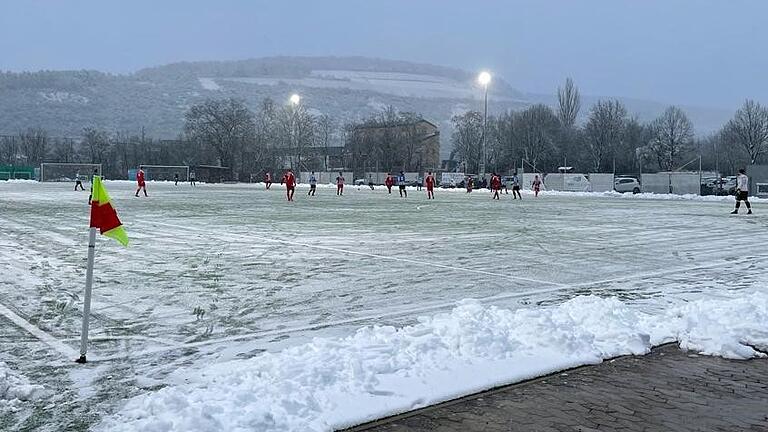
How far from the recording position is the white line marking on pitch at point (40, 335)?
19.6 ft

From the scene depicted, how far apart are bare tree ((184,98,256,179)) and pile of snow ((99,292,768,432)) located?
102 m

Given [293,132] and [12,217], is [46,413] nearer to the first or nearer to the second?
[12,217]

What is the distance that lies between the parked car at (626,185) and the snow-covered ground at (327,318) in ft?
144

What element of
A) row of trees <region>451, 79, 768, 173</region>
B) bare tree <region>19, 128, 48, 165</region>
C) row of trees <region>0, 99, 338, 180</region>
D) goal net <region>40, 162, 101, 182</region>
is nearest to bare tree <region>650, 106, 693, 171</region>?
row of trees <region>451, 79, 768, 173</region>

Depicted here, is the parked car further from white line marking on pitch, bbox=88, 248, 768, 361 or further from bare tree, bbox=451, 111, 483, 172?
white line marking on pitch, bbox=88, 248, 768, 361

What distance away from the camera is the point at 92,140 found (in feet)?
410

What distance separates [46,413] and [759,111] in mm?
107823

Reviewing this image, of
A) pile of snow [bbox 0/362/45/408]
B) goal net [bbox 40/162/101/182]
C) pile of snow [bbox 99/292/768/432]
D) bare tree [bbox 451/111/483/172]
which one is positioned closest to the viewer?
pile of snow [bbox 99/292/768/432]

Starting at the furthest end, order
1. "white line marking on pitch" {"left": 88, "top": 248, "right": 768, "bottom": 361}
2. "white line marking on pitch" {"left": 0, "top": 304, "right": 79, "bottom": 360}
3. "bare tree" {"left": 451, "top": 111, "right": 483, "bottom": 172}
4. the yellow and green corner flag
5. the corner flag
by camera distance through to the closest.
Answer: "bare tree" {"left": 451, "top": 111, "right": 483, "bottom": 172}, "white line marking on pitch" {"left": 88, "top": 248, "right": 768, "bottom": 361}, "white line marking on pitch" {"left": 0, "top": 304, "right": 79, "bottom": 360}, the yellow and green corner flag, the corner flag

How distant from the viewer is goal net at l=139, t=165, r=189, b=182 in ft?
312

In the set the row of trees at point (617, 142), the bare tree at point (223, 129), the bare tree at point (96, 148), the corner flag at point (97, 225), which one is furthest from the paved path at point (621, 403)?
the bare tree at point (96, 148)

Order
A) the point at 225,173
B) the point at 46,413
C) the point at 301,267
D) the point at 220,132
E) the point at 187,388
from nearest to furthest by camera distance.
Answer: the point at 46,413 → the point at 187,388 → the point at 301,267 → the point at 225,173 → the point at 220,132

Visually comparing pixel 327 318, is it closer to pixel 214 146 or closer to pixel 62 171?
pixel 62 171

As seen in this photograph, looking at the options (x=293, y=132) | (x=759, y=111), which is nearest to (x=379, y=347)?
(x=759, y=111)
